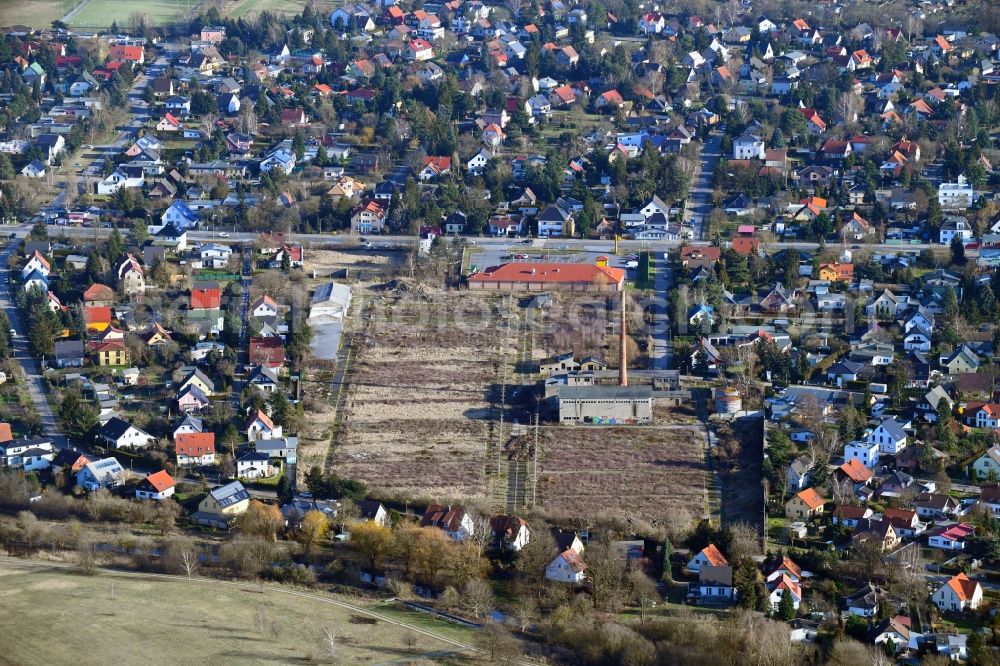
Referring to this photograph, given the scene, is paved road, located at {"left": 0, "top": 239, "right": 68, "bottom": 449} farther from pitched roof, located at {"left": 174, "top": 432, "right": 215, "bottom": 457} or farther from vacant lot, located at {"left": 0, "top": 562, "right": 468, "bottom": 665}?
vacant lot, located at {"left": 0, "top": 562, "right": 468, "bottom": 665}

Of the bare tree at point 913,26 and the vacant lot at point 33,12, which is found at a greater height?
the vacant lot at point 33,12

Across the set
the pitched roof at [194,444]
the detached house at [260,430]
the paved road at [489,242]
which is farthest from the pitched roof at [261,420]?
the paved road at [489,242]

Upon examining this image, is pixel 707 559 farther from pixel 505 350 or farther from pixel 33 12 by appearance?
pixel 33 12

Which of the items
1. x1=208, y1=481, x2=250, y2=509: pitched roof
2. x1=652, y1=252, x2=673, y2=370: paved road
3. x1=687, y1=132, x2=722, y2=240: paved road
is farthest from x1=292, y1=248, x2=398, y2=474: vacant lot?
x1=687, y1=132, x2=722, y2=240: paved road

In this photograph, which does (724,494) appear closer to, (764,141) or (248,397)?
(248,397)

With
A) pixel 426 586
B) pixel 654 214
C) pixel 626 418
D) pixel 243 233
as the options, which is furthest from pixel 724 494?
pixel 243 233

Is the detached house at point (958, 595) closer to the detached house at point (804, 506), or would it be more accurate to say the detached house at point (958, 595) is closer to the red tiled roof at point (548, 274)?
the detached house at point (804, 506)

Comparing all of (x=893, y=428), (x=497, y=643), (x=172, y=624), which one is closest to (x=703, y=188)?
(x=893, y=428)
